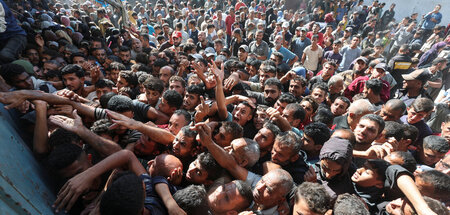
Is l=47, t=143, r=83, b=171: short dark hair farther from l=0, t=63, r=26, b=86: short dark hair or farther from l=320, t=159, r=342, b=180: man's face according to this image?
l=320, t=159, r=342, b=180: man's face

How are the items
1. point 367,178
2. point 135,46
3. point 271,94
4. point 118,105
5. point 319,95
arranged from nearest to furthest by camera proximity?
1. point 367,178
2. point 118,105
3. point 271,94
4. point 319,95
5. point 135,46

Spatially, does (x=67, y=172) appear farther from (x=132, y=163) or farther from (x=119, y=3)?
(x=119, y=3)

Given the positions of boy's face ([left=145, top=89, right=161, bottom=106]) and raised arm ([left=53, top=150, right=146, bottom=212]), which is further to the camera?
boy's face ([left=145, top=89, right=161, bottom=106])

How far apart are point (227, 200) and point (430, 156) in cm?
285

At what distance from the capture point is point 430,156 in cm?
286

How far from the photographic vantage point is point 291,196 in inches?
85.4

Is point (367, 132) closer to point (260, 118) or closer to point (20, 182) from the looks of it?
point (260, 118)

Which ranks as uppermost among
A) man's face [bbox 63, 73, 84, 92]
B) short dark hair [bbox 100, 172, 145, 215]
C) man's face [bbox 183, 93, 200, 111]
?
man's face [bbox 63, 73, 84, 92]

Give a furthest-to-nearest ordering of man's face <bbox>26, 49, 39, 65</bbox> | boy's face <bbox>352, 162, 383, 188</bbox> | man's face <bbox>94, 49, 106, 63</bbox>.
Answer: man's face <bbox>94, 49, 106, 63</bbox> < man's face <bbox>26, 49, 39, 65</bbox> < boy's face <bbox>352, 162, 383, 188</bbox>

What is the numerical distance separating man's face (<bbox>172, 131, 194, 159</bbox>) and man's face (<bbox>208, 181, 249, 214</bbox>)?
1.99ft

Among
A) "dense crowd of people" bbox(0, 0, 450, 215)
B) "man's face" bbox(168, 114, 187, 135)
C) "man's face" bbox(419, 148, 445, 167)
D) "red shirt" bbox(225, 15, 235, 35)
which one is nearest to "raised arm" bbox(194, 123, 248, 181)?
"dense crowd of people" bbox(0, 0, 450, 215)

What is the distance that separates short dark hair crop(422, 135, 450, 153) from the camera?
2765 millimetres

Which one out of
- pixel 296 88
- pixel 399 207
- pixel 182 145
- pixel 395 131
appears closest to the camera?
pixel 399 207

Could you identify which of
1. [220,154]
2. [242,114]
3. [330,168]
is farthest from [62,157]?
[330,168]
